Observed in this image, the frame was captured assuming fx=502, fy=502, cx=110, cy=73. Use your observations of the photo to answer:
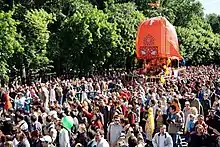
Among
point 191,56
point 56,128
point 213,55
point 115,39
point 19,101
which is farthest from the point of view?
point 213,55

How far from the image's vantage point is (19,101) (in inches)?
792

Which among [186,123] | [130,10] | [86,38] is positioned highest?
[130,10]

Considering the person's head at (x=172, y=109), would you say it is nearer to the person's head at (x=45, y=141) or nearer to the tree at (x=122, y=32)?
the person's head at (x=45, y=141)

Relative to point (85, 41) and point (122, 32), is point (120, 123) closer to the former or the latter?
point (85, 41)

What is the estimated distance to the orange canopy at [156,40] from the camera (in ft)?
122

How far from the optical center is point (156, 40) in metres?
37.4

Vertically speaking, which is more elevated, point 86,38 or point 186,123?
point 86,38

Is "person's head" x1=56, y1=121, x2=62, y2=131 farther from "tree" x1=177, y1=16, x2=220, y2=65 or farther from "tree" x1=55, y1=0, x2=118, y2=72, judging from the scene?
"tree" x1=177, y1=16, x2=220, y2=65

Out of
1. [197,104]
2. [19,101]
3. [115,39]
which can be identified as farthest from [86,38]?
[197,104]

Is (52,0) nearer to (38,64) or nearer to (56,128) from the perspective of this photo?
(38,64)

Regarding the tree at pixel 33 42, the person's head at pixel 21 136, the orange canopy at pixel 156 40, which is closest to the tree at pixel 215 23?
the orange canopy at pixel 156 40

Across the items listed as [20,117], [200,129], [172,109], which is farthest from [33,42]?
[200,129]

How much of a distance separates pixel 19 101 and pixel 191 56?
145 ft

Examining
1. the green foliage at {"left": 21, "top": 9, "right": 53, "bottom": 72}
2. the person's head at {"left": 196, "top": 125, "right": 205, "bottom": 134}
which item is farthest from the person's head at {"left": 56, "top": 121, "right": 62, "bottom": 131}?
the green foliage at {"left": 21, "top": 9, "right": 53, "bottom": 72}
